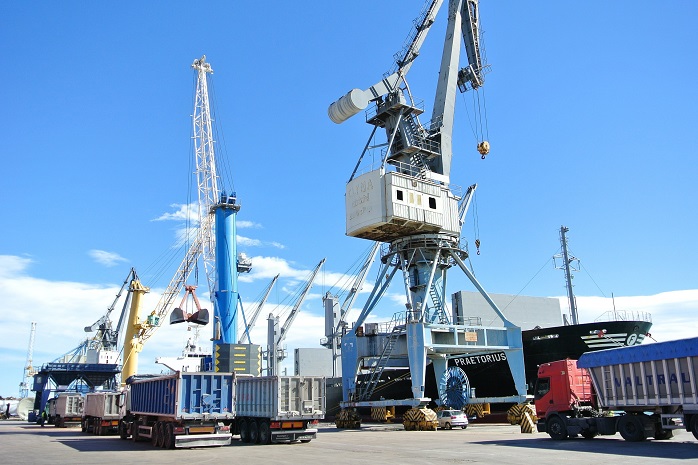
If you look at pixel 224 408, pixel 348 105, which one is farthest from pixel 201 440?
pixel 348 105

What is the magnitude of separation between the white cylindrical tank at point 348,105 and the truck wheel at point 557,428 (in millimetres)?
22854

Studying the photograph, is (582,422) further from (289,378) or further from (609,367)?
(289,378)

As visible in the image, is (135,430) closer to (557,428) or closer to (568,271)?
(557,428)

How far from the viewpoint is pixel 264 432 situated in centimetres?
2406

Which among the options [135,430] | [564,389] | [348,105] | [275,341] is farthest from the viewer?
[275,341]

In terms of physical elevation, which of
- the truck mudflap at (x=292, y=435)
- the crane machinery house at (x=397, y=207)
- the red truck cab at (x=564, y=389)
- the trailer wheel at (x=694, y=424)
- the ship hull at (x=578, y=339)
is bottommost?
the truck mudflap at (x=292, y=435)

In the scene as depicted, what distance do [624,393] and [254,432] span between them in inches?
567

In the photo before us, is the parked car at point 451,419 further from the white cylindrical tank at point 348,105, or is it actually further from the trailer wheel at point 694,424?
the white cylindrical tank at point 348,105

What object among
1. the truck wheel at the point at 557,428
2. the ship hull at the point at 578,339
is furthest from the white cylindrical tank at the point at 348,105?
the truck wheel at the point at 557,428

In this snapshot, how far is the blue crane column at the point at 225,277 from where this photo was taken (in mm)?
47219

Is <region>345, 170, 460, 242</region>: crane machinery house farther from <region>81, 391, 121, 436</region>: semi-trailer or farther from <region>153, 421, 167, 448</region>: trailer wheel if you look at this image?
<region>153, 421, 167, 448</region>: trailer wheel

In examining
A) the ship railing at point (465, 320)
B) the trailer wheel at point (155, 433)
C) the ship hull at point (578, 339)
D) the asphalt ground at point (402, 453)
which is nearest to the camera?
the asphalt ground at point (402, 453)

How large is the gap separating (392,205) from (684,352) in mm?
20145

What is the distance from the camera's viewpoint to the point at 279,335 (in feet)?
288
